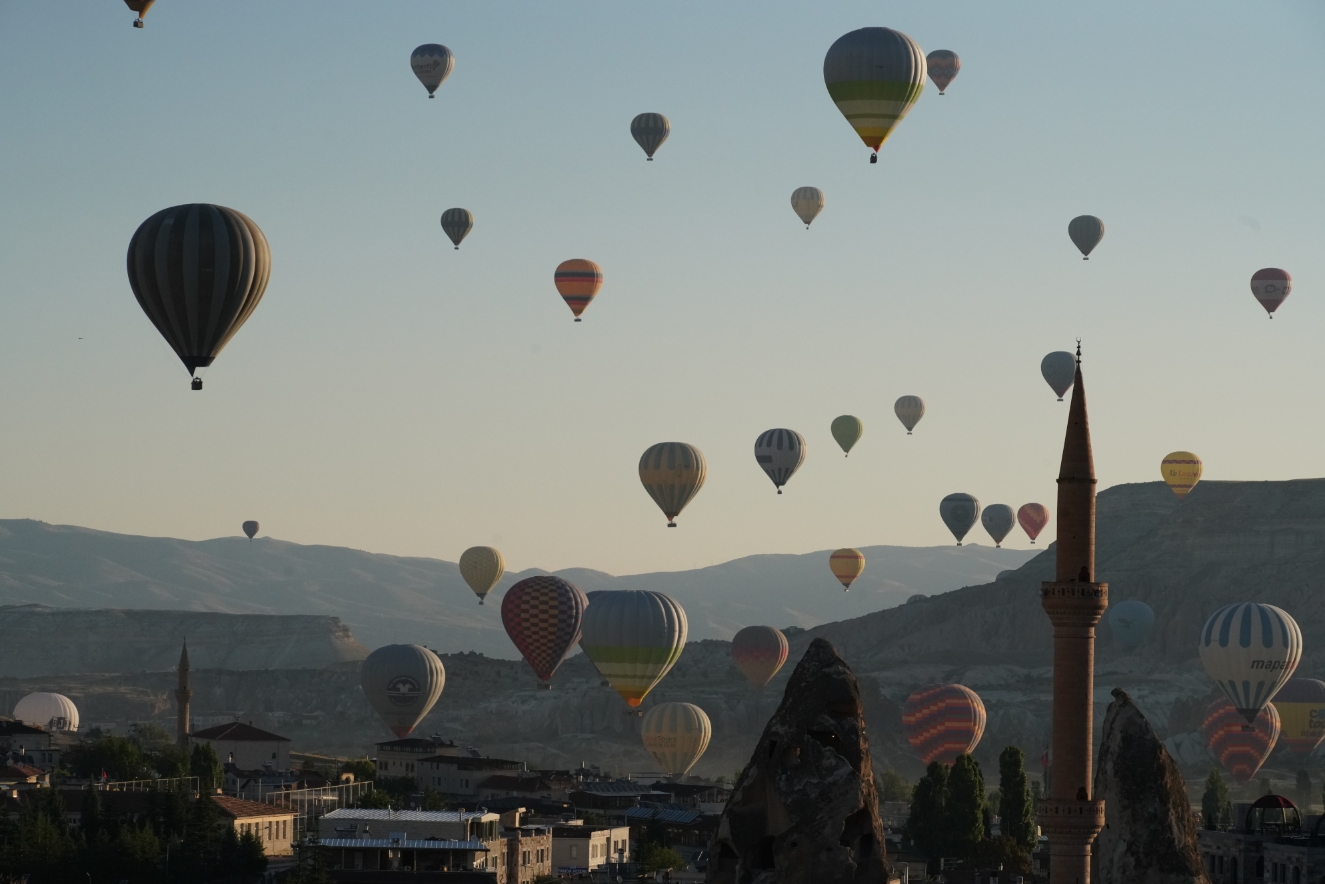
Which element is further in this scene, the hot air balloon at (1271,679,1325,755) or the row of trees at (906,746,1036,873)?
the hot air balloon at (1271,679,1325,755)

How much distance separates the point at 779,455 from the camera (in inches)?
6447

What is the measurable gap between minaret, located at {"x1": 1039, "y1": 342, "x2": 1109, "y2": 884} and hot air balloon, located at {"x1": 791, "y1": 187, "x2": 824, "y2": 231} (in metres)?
84.1

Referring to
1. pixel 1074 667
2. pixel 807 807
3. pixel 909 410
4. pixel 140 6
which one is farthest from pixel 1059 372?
pixel 807 807

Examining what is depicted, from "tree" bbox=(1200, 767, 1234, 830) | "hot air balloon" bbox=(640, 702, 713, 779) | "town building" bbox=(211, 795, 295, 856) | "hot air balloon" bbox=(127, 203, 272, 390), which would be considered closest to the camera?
"hot air balloon" bbox=(127, 203, 272, 390)

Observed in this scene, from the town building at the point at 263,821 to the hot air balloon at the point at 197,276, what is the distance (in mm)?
30439

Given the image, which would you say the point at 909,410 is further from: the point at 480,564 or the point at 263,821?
the point at 263,821

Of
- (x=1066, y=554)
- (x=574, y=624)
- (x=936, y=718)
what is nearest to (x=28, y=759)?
(x=574, y=624)

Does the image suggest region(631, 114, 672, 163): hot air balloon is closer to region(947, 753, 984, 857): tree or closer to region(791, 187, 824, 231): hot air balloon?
region(791, 187, 824, 231): hot air balloon

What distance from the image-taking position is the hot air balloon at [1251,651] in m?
160

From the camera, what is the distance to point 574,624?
155625mm

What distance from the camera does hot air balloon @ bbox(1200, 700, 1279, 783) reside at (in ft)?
591

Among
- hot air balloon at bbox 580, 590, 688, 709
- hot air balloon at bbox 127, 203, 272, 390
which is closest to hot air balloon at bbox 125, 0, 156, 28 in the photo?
hot air balloon at bbox 127, 203, 272, 390

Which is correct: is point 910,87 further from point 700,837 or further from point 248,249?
point 700,837

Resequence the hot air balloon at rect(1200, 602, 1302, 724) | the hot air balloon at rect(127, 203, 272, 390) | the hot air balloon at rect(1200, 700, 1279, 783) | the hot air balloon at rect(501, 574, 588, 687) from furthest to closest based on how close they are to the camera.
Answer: the hot air balloon at rect(1200, 700, 1279, 783)
the hot air balloon at rect(1200, 602, 1302, 724)
the hot air balloon at rect(501, 574, 588, 687)
the hot air balloon at rect(127, 203, 272, 390)
